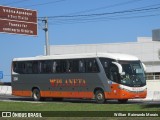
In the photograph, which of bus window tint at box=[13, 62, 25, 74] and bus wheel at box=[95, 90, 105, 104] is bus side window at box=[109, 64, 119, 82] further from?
bus window tint at box=[13, 62, 25, 74]

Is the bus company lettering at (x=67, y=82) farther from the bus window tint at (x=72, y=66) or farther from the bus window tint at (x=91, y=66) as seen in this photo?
the bus window tint at (x=91, y=66)

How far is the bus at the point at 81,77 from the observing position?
28375mm

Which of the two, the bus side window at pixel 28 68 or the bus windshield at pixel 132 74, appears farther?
the bus side window at pixel 28 68

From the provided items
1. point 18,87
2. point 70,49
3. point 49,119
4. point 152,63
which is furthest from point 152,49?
point 49,119

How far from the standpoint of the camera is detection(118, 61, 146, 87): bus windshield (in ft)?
92.8

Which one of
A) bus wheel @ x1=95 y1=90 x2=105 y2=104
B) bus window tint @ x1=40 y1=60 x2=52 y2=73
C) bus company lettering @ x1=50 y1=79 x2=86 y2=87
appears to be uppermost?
bus window tint @ x1=40 y1=60 x2=52 y2=73

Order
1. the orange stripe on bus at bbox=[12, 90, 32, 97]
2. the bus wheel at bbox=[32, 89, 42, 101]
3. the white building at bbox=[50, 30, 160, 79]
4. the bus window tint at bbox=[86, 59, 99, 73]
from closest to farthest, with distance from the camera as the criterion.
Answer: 1. the bus window tint at bbox=[86, 59, 99, 73]
2. the bus wheel at bbox=[32, 89, 42, 101]
3. the orange stripe on bus at bbox=[12, 90, 32, 97]
4. the white building at bbox=[50, 30, 160, 79]

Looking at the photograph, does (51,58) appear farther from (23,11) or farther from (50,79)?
(23,11)

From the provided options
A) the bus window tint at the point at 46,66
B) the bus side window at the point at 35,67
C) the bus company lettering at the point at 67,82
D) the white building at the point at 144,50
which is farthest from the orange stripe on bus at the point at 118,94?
the white building at the point at 144,50

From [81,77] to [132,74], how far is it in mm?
3442

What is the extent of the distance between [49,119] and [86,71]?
1399 cm

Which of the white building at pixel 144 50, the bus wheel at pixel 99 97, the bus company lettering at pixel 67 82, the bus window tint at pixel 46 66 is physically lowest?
the bus wheel at pixel 99 97

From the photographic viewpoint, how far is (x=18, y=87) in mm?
34875

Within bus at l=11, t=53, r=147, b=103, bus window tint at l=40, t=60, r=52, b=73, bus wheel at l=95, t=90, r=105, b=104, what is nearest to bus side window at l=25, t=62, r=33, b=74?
bus at l=11, t=53, r=147, b=103
